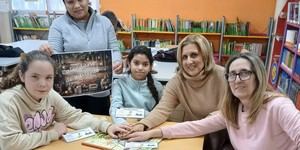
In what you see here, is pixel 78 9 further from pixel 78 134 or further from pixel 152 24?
pixel 152 24

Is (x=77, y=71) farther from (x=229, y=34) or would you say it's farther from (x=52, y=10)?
(x=52, y=10)

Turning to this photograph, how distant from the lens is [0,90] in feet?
5.09

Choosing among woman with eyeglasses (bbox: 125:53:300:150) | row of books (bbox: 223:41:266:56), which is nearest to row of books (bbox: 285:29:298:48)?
row of books (bbox: 223:41:266:56)

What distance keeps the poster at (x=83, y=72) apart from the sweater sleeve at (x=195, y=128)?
697 millimetres

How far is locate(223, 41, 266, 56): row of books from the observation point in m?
5.54

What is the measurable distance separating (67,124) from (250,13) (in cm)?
487

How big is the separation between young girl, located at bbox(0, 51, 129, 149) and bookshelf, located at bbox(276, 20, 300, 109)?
10.8 feet

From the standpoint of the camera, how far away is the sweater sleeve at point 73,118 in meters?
1.72

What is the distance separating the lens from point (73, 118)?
1.80 metres

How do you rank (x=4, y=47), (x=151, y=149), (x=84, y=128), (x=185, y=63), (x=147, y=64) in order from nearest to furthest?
(x=151, y=149)
(x=84, y=128)
(x=185, y=63)
(x=147, y=64)
(x=4, y=47)

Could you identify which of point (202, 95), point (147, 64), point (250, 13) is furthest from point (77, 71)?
point (250, 13)

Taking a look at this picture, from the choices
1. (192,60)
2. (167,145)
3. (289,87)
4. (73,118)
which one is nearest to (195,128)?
(167,145)

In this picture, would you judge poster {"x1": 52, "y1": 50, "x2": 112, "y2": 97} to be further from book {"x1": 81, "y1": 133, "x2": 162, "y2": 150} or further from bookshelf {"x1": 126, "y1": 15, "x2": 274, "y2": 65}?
bookshelf {"x1": 126, "y1": 15, "x2": 274, "y2": 65}

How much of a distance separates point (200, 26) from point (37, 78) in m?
4.54
